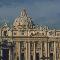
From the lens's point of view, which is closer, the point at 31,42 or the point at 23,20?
the point at 31,42

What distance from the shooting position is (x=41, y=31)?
77438 mm

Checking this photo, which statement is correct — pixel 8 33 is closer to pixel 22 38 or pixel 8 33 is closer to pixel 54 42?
pixel 22 38

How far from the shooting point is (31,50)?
7725 cm

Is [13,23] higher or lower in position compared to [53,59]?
higher

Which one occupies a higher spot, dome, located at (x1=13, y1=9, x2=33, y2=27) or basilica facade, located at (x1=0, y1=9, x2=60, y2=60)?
dome, located at (x1=13, y1=9, x2=33, y2=27)

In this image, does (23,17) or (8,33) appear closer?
(8,33)

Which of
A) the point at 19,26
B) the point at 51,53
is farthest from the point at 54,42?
the point at 19,26

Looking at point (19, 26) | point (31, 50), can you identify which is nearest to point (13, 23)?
point (19, 26)

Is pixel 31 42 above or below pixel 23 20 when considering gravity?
below

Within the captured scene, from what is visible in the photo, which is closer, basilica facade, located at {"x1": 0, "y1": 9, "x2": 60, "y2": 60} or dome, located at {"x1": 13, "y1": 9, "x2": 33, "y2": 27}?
basilica facade, located at {"x1": 0, "y1": 9, "x2": 60, "y2": 60}

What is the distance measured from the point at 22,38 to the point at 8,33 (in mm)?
2435

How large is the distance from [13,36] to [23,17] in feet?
22.7

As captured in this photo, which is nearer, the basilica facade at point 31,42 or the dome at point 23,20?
the basilica facade at point 31,42

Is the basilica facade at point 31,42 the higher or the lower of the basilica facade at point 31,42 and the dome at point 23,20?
the lower
